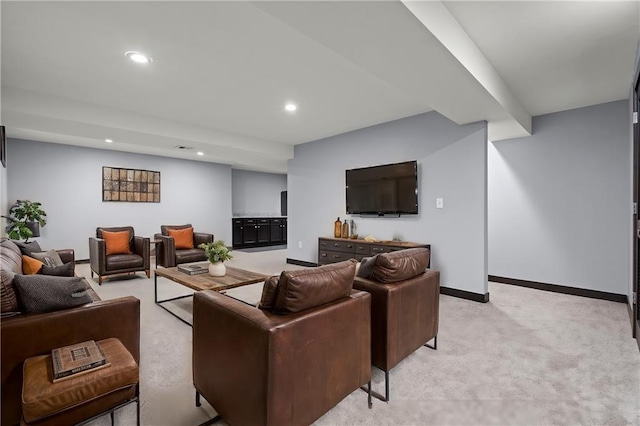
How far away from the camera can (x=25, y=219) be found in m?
5.28

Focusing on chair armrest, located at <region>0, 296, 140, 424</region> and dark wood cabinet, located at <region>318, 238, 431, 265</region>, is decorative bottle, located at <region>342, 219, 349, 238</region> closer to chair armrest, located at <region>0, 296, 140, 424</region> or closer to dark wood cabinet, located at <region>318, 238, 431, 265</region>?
dark wood cabinet, located at <region>318, 238, 431, 265</region>

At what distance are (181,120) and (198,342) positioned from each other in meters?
3.76

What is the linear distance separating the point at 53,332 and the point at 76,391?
432 millimetres

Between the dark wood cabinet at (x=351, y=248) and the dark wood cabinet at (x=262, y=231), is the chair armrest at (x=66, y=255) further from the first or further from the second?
the dark wood cabinet at (x=262, y=231)

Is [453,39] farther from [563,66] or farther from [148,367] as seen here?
[148,367]

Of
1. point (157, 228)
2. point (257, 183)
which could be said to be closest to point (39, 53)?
point (157, 228)

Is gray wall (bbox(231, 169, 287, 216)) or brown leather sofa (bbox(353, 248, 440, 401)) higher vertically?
gray wall (bbox(231, 169, 287, 216))

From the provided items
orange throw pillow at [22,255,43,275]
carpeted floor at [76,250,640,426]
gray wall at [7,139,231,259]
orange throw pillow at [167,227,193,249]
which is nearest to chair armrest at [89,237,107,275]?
orange throw pillow at [167,227,193,249]

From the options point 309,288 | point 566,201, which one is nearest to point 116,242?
point 309,288

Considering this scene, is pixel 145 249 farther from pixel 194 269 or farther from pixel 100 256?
pixel 194 269

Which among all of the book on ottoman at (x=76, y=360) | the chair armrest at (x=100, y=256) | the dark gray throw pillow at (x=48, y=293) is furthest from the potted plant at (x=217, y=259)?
the chair armrest at (x=100, y=256)

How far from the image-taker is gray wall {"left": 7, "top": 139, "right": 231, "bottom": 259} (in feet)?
18.6

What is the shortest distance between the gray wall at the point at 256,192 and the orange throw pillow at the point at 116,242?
168 inches

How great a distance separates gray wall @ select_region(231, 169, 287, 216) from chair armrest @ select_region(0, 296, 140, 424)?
7.61m
